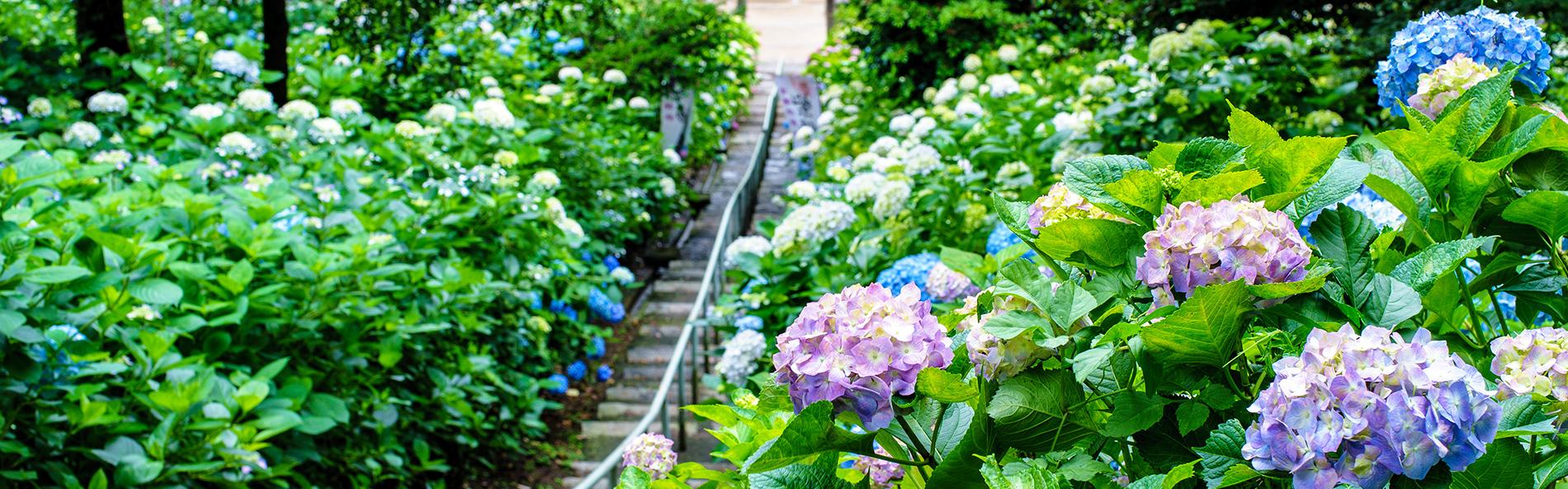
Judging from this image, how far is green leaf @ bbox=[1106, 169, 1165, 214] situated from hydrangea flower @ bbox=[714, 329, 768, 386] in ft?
6.52

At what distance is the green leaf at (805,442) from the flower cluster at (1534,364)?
432mm

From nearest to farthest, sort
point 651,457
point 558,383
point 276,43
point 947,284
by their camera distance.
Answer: point 651,457
point 947,284
point 558,383
point 276,43

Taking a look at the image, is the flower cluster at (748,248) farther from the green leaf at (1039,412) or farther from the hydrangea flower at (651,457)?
the green leaf at (1039,412)

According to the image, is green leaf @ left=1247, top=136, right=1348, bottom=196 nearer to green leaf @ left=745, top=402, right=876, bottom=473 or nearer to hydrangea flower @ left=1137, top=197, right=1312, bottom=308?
hydrangea flower @ left=1137, top=197, right=1312, bottom=308

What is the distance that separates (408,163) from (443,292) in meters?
1.04

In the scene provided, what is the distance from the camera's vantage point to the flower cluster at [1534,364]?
84 centimetres

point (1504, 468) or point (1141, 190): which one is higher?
point (1141, 190)

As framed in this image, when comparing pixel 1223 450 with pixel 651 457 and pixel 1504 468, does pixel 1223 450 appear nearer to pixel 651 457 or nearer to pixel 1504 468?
pixel 1504 468

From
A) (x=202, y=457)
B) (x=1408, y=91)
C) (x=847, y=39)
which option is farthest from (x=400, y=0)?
(x=1408, y=91)

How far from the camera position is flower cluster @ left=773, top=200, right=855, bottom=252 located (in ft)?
10.3

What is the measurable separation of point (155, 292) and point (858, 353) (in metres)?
2.68

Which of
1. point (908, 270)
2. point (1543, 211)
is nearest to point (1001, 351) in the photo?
point (1543, 211)

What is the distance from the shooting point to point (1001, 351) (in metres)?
0.89

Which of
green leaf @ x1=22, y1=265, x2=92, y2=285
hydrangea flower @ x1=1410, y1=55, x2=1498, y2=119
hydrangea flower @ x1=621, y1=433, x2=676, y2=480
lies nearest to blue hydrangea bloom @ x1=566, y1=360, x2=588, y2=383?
green leaf @ x1=22, y1=265, x2=92, y2=285
